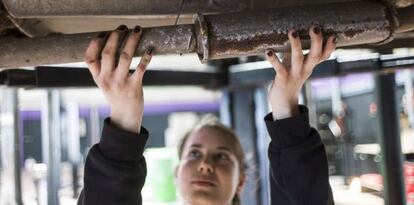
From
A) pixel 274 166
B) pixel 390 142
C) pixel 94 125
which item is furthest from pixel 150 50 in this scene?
pixel 94 125

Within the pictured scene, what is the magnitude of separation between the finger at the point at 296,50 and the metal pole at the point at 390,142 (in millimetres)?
921

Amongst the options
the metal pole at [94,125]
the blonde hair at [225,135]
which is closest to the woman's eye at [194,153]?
the blonde hair at [225,135]

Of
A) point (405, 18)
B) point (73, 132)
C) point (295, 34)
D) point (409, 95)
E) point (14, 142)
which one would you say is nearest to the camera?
point (295, 34)

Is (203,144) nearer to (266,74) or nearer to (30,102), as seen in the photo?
(266,74)

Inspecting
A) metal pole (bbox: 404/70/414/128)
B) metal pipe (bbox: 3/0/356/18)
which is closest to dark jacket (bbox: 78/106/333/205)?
metal pipe (bbox: 3/0/356/18)

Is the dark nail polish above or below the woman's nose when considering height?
above

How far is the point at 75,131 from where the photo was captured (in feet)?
14.7

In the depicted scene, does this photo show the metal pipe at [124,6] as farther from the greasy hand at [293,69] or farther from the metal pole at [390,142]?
the metal pole at [390,142]

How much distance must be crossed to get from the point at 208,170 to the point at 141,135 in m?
0.66

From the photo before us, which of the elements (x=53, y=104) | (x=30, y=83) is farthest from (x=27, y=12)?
(x=53, y=104)

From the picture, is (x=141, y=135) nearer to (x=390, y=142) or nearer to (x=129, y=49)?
(x=129, y=49)

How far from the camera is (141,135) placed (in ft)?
3.17

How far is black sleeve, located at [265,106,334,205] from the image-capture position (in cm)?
99

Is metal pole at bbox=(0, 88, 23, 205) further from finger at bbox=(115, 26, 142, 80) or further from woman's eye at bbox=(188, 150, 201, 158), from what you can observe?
finger at bbox=(115, 26, 142, 80)
